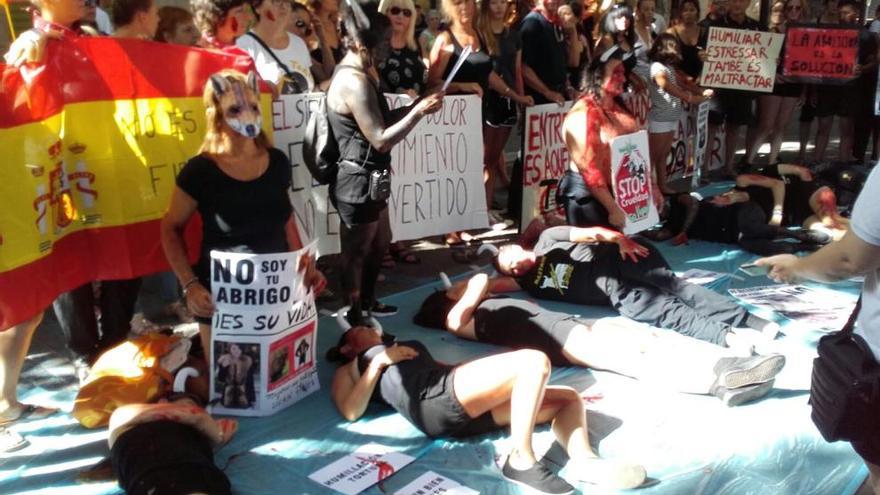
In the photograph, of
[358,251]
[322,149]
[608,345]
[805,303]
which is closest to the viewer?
[608,345]

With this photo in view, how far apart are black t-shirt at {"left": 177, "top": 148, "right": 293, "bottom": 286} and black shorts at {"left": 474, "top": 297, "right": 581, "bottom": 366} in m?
1.20

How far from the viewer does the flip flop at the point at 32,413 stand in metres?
3.69

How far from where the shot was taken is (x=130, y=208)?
13.4ft

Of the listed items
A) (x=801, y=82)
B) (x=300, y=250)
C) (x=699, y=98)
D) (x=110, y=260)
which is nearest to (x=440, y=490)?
(x=300, y=250)

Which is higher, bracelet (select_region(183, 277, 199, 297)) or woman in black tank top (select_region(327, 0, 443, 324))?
woman in black tank top (select_region(327, 0, 443, 324))

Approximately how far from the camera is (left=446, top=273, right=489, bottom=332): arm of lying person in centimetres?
449

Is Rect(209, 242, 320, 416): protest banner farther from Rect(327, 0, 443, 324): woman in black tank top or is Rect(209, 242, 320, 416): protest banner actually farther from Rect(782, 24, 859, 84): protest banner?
Rect(782, 24, 859, 84): protest banner

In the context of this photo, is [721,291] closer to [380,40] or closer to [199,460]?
[380,40]

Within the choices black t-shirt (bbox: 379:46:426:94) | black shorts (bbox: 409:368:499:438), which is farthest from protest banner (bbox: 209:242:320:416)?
black t-shirt (bbox: 379:46:426:94)

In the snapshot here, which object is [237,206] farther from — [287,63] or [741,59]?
[741,59]

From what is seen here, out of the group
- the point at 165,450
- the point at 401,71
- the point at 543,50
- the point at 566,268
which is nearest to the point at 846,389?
the point at 165,450

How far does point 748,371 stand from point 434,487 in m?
1.54

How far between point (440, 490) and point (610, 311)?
226 centimetres

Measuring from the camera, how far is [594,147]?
5.22 metres
